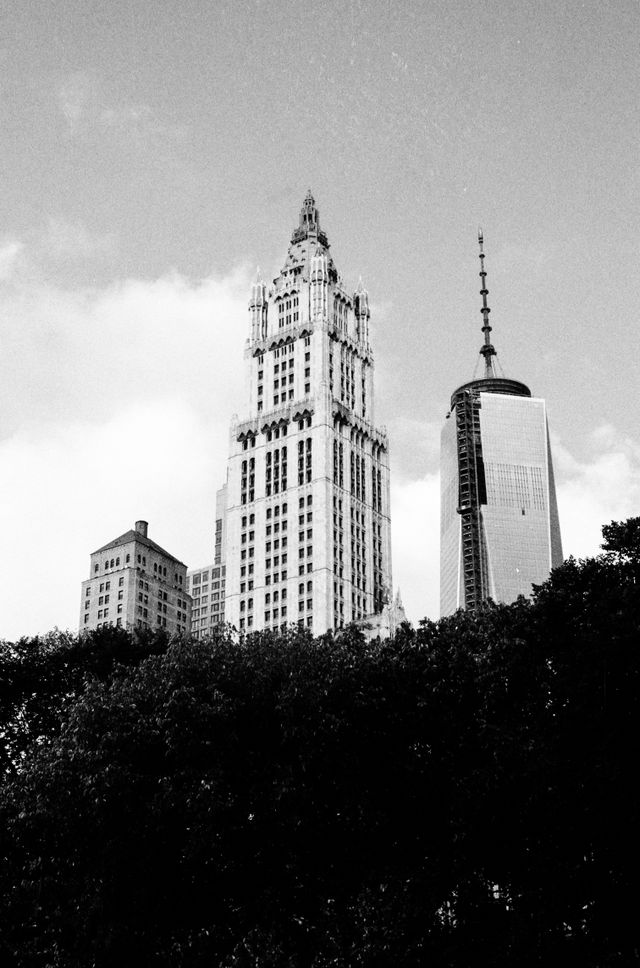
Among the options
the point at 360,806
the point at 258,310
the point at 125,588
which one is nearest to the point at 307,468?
the point at 258,310

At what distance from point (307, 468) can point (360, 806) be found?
102 m

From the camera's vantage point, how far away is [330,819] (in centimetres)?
4034

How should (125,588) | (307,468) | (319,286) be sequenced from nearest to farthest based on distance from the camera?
(307,468) → (319,286) → (125,588)

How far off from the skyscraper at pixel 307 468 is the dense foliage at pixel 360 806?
277 feet

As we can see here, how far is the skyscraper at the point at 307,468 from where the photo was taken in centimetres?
13500

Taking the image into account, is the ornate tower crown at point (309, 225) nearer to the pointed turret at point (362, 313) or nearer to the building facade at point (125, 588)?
the pointed turret at point (362, 313)

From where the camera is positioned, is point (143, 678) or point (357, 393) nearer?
point (143, 678)

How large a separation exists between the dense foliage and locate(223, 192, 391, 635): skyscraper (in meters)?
84.4

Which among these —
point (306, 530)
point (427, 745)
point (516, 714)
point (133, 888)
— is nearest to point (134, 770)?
point (133, 888)

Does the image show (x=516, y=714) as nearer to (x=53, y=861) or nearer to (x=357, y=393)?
(x=53, y=861)

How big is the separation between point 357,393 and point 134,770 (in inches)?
4446

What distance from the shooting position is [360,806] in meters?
39.6

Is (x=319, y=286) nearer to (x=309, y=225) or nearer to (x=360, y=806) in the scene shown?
(x=309, y=225)

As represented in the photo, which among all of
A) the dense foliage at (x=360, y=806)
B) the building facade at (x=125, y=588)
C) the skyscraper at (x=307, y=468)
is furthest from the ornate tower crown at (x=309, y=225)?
the dense foliage at (x=360, y=806)
